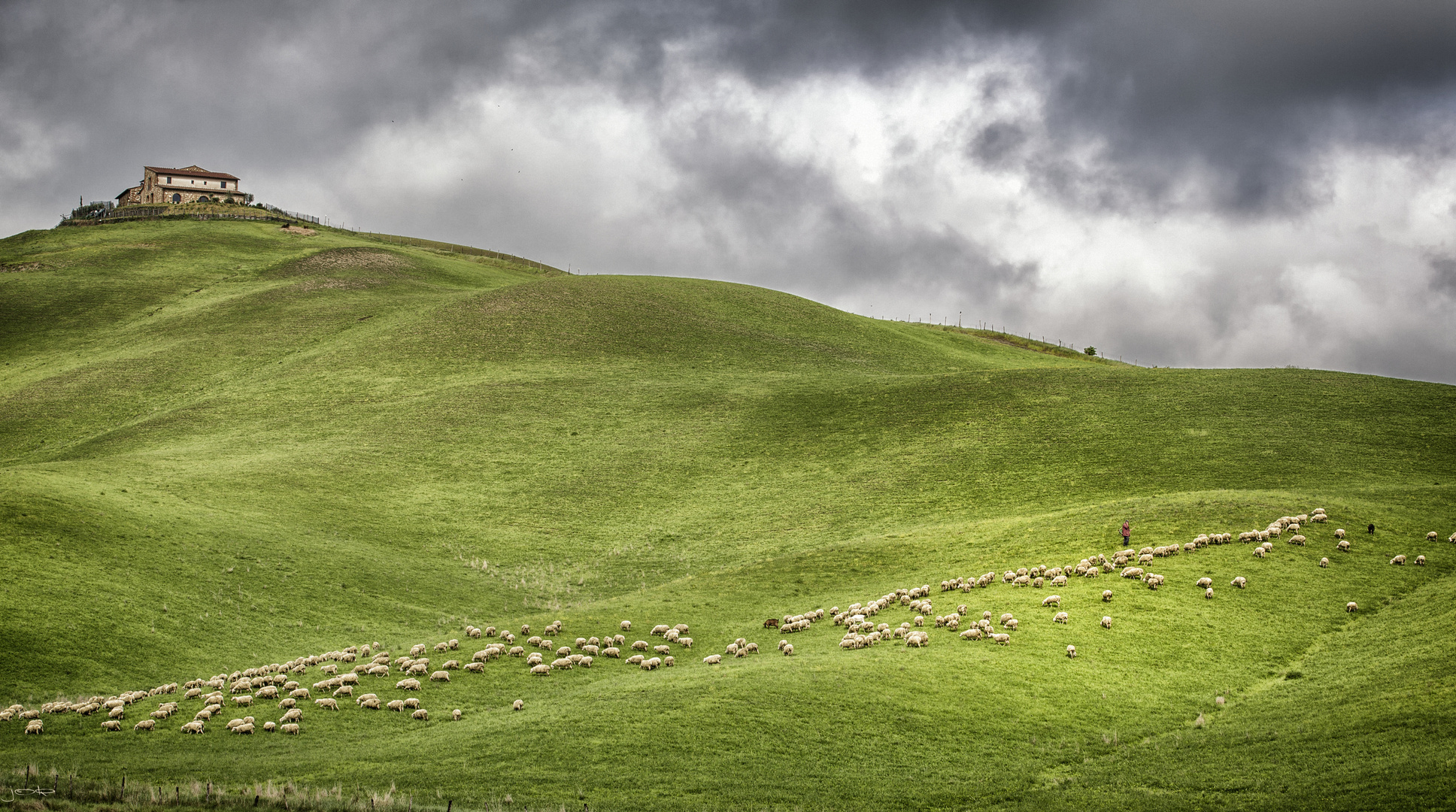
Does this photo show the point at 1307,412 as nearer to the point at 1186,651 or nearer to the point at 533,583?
the point at 1186,651

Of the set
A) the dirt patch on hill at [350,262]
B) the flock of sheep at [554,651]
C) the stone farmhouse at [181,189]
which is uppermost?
the stone farmhouse at [181,189]

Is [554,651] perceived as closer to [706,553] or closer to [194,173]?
[706,553]

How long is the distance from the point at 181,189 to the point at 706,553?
507 feet

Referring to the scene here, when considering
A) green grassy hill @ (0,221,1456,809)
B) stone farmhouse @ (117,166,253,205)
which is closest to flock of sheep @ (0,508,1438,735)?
green grassy hill @ (0,221,1456,809)

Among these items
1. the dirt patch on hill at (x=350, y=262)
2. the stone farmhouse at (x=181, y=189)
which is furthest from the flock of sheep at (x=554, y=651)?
the stone farmhouse at (x=181, y=189)

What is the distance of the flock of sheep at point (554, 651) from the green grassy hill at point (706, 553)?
588 millimetres

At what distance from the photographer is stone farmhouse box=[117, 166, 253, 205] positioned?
156 m

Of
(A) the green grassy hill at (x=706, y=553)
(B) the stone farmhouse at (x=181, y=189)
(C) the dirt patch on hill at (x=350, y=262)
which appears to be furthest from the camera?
(B) the stone farmhouse at (x=181, y=189)

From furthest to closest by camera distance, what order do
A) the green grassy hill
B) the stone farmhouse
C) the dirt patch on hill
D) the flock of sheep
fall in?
the stone farmhouse
the dirt patch on hill
the flock of sheep
the green grassy hill

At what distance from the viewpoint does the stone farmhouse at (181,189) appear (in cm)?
15575

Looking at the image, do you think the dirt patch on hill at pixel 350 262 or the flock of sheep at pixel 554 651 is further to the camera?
the dirt patch on hill at pixel 350 262

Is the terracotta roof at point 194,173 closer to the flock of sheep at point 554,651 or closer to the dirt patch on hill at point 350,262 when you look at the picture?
the dirt patch on hill at point 350,262

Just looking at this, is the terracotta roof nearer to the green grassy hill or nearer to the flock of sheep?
the green grassy hill

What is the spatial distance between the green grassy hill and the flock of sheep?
0.59 metres
